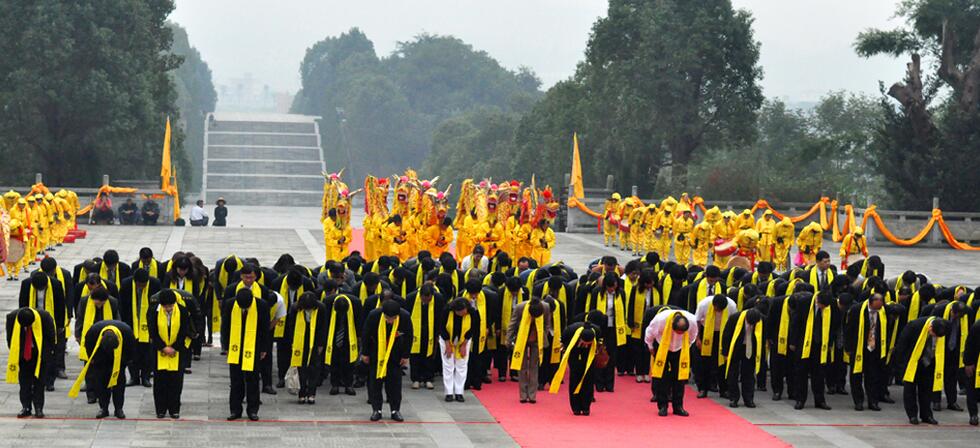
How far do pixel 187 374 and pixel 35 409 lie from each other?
2750 millimetres

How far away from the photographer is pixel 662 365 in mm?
15797

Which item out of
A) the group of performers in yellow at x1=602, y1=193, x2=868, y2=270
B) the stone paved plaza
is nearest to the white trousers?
the stone paved plaza

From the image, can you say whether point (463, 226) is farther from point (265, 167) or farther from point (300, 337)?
point (265, 167)

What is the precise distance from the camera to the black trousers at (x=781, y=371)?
16656 millimetres

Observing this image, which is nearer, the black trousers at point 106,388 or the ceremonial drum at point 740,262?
the black trousers at point 106,388

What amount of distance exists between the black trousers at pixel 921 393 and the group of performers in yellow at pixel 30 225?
51.0 feet

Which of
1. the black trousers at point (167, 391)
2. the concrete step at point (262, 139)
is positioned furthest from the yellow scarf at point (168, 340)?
the concrete step at point (262, 139)

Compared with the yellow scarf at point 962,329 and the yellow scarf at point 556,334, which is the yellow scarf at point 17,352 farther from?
the yellow scarf at point 962,329

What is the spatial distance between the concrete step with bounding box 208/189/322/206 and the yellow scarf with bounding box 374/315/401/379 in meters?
Answer: 65.9

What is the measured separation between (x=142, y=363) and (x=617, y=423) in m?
4.85

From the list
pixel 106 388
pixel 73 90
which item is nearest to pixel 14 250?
pixel 106 388

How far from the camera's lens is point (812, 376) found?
653 inches

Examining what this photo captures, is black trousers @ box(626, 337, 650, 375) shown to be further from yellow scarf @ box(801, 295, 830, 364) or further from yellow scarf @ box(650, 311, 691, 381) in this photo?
yellow scarf @ box(801, 295, 830, 364)

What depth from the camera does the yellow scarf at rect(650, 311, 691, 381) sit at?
15797mm
